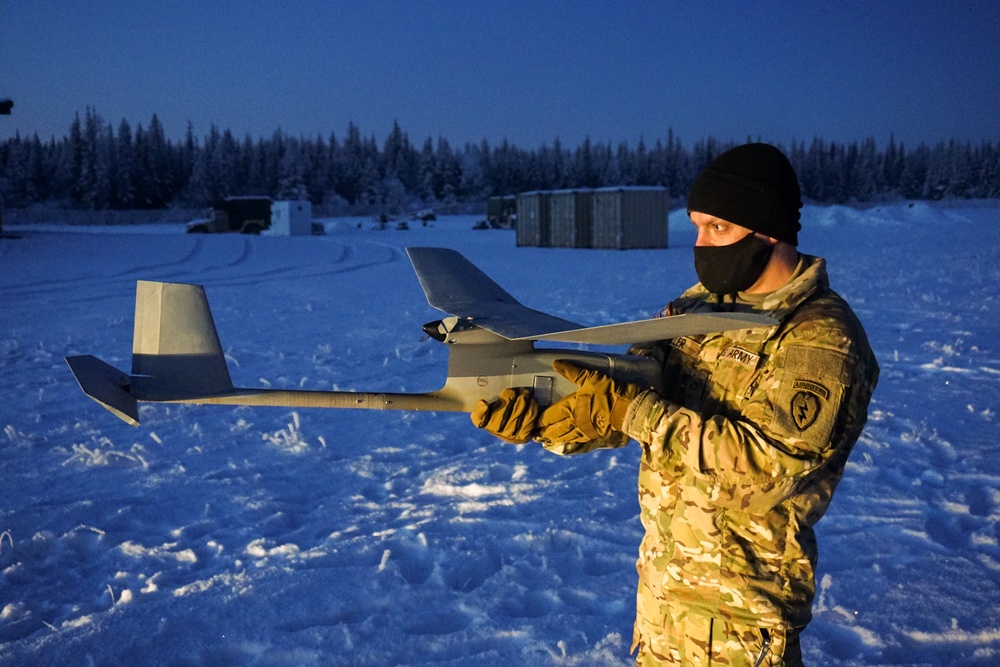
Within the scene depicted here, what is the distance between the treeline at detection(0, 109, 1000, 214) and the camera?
78.2 metres

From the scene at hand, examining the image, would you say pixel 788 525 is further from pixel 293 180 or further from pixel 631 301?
pixel 293 180

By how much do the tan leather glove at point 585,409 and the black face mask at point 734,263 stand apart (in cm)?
43

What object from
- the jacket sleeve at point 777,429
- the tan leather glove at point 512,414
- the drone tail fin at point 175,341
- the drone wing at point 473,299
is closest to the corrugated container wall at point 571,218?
the drone wing at point 473,299

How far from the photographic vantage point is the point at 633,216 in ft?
95.7

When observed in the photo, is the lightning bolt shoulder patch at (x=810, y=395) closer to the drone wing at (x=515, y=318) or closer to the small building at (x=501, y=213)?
the drone wing at (x=515, y=318)

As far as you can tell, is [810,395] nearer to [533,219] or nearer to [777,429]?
[777,429]

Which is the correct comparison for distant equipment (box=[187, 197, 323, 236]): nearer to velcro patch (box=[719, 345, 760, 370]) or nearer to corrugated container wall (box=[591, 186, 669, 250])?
corrugated container wall (box=[591, 186, 669, 250])

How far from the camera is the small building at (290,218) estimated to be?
39.8 metres

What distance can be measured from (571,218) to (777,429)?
30.1 metres

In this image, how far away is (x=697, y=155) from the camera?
117125mm

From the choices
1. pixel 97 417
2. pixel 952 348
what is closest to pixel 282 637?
pixel 97 417

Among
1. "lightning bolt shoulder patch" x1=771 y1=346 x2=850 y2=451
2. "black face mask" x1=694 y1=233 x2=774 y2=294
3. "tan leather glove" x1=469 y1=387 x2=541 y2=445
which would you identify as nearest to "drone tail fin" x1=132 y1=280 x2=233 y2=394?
"tan leather glove" x1=469 y1=387 x2=541 y2=445

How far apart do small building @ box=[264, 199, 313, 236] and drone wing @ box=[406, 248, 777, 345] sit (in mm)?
39218

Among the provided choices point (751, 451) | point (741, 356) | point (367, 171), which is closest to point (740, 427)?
point (751, 451)
